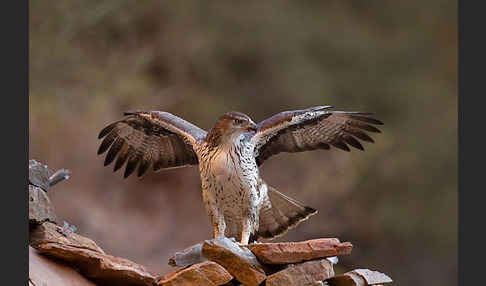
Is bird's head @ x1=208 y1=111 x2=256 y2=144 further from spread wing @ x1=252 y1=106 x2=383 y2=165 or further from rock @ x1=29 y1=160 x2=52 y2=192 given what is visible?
rock @ x1=29 y1=160 x2=52 y2=192

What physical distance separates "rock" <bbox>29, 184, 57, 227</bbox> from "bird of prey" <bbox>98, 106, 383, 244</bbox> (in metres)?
0.50

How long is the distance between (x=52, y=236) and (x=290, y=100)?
3.50 metres

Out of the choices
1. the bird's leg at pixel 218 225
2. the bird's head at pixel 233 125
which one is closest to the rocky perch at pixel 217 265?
the bird's leg at pixel 218 225

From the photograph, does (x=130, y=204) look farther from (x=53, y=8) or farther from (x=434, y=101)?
(x=434, y=101)

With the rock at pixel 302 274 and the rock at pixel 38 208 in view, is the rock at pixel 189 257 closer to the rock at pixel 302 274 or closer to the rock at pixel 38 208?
the rock at pixel 302 274

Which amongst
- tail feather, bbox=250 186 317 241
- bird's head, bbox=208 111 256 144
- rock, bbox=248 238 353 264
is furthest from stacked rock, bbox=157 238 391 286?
tail feather, bbox=250 186 317 241

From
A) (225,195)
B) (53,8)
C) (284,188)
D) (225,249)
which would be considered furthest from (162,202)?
(225,249)

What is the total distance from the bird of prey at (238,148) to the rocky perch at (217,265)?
374 millimetres

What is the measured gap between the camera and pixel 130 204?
205 inches

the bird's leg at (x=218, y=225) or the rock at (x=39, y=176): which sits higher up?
the rock at (x=39, y=176)

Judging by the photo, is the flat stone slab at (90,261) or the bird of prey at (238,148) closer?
the flat stone slab at (90,261)

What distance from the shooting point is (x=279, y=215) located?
286 centimetres

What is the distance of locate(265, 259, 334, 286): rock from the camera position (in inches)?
83.2

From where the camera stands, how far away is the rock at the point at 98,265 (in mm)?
2150
